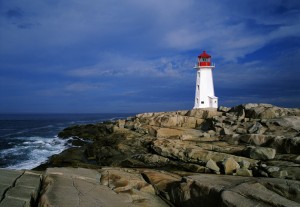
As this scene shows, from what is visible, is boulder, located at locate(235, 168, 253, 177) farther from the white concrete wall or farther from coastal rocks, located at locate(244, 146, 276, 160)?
the white concrete wall

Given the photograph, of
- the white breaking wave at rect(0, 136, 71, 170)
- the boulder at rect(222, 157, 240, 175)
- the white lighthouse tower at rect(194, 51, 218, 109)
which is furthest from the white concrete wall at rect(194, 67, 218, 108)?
the boulder at rect(222, 157, 240, 175)

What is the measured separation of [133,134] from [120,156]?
20.2 ft

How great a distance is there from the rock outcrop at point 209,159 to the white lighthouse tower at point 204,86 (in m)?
9.94

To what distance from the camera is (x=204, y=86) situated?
141 feet

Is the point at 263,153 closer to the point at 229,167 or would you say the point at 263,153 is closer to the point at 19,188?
the point at 229,167

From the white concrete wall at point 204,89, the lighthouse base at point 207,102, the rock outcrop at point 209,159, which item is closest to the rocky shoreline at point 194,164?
the rock outcrop at point 209,159

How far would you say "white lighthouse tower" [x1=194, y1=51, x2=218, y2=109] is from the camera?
140 feet

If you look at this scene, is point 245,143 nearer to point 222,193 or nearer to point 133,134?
point 133,134

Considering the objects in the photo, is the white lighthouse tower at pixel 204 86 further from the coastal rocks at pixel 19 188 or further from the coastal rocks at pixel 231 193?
the coastal rocks at pixel 19 188

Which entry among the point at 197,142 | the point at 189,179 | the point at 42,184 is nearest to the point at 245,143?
the point at 197,142

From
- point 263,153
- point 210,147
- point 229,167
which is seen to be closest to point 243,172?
point 229,167

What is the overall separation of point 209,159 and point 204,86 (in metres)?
28.2

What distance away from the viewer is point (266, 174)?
40.1ft

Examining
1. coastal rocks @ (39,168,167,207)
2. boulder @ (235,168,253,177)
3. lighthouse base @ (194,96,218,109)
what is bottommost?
boulder @ (235,168,253,177)
